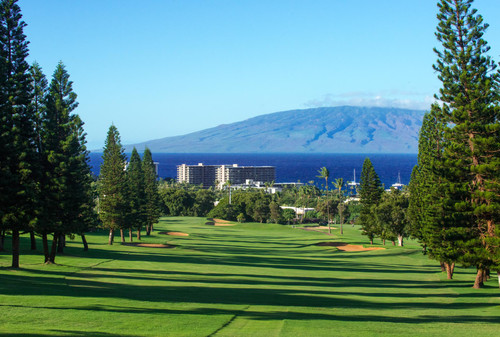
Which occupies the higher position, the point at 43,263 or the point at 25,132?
the point at 25,132

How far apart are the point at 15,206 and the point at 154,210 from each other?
33.9 meters

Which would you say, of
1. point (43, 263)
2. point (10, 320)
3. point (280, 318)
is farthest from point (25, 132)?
point (280, 318)

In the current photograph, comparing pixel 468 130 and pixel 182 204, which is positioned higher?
pixel 468 130

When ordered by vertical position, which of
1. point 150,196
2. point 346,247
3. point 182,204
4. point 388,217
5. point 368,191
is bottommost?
point 346,247

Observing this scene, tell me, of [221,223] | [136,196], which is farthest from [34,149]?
[221,223]

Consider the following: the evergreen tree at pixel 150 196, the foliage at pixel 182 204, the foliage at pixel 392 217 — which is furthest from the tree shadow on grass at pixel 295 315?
the foliage at pixel 182 204

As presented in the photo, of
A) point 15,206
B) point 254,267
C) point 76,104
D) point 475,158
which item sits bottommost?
point 254,267

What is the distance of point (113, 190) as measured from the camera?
50.6m

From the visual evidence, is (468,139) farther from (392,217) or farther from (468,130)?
(392,217)

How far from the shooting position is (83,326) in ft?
50.9

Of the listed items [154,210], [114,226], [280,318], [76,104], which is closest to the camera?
[280,318]

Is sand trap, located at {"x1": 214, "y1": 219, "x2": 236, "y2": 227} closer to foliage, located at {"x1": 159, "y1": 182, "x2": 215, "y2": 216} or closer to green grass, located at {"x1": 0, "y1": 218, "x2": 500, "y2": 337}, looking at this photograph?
foliage, located at {"x1": 159, "y1": 182, "x2": 215, "y2": 216}

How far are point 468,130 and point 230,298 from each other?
17.0m

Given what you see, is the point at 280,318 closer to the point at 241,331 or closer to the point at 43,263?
the point at 241,331
